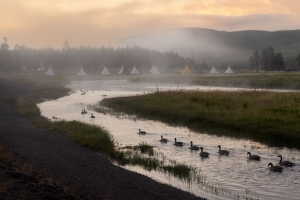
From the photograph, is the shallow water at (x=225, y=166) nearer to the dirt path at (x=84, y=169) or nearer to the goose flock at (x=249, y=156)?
the goose flock at (x=249, y=156)

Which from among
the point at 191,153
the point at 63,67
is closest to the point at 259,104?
the point at 191,153

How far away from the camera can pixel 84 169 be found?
607 inches

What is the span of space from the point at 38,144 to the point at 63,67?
153 meters

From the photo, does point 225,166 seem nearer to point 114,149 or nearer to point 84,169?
point 114,149

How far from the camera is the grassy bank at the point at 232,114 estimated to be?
76.5 ft

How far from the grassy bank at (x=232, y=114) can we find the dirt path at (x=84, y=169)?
33.0ft

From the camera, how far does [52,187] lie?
39.1 feet

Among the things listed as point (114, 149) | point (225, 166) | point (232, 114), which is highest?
point (232, 114)

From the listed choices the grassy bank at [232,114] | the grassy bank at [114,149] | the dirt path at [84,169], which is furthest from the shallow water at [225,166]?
the grassy bank at [232,114]

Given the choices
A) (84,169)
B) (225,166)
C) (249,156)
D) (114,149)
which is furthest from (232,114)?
(84,169)

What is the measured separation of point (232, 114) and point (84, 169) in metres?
16.0

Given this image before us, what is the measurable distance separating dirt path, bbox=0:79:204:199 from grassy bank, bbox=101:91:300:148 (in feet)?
33.0

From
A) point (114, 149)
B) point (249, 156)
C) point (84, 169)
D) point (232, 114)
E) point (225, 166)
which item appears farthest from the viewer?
point (232, 114)

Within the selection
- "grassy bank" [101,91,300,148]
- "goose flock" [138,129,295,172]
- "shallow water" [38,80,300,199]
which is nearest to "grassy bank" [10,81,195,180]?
"shallow water" [38,80,300,199]
